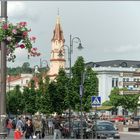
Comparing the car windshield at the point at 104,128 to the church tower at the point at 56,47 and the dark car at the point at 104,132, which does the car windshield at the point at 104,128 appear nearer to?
the dark car at the point at 104,132

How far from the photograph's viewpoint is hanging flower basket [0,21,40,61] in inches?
663

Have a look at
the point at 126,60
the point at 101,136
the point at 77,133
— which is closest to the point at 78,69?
the point at 77,133

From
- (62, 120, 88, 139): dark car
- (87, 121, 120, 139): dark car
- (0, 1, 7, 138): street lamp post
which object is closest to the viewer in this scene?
(0, 1, 7, 138): street lamp post

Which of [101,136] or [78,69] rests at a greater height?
[78,69]

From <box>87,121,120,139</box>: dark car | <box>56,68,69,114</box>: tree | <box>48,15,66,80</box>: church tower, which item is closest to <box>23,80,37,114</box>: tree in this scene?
<box>56,68,69,114</box>: tree

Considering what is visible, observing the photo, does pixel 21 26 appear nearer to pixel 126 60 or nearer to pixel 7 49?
pixel 7 49

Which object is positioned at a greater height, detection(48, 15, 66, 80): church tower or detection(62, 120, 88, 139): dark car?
detection(48, 15, 66, 80): church tower

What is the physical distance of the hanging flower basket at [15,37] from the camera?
16.8m

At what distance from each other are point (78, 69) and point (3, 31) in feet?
140

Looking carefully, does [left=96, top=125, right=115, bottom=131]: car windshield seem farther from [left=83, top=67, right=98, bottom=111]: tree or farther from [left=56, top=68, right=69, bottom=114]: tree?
[left=83, top=67, right=98, bottom=111]: tree

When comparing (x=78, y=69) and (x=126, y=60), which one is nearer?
(x=78, y=69)

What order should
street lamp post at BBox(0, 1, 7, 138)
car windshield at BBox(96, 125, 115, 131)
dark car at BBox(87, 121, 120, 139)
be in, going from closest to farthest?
street lamp post at BBox(0, 1, 7, 138)
dark car at BBox(87, 121, 120, 139)
car windshield at BBox(96, 125, 115, 131)

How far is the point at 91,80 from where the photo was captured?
2432 inches

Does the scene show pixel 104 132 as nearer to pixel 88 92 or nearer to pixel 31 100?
pixel 88 92
